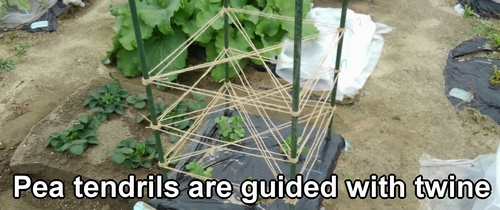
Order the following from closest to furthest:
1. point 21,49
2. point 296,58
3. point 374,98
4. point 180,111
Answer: point 296,58, point 180,111, point 374,98, point 21,49

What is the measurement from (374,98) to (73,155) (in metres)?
2.61

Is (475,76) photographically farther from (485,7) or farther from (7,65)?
(7,65)

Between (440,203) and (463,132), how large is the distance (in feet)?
3.06

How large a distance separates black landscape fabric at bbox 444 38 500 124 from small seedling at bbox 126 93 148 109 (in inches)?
108

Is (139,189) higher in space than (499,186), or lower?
lower

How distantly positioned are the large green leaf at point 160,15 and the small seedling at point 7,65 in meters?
1.49

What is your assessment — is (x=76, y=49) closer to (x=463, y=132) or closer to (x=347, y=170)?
(x=347, y=170)

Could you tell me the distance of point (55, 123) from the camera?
334 centimetres

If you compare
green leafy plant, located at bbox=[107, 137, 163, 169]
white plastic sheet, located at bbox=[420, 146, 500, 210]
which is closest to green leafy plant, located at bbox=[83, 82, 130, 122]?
green leafy plant, located at bbox=[107, 137, 163, 169]

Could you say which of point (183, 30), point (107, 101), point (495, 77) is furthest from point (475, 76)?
point (107, 101)

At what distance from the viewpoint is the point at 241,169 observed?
2.87m

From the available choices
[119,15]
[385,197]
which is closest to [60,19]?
[119,15]

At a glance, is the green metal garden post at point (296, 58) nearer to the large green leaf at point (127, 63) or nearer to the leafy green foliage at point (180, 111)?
the leafy green foliage at point (180, 111)

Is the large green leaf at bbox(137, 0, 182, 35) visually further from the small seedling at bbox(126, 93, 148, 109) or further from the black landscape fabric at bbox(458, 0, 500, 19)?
the black landscape fabric at bbox(458, 0, 500, 19)
